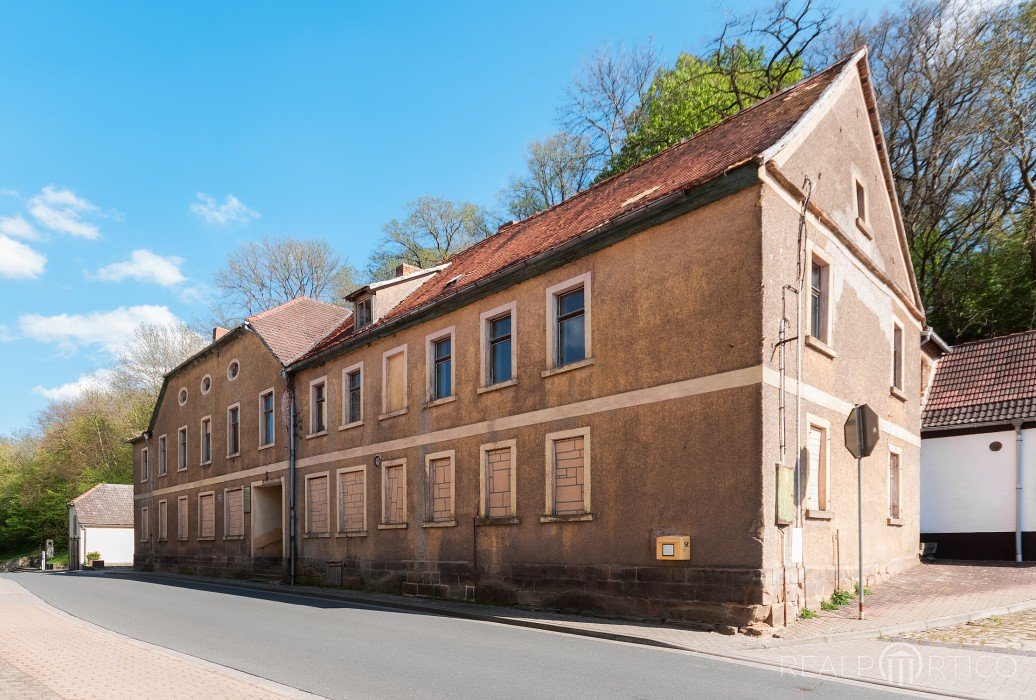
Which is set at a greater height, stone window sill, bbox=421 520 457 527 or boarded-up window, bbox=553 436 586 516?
boarded-up window, bbox=553 436 586 516

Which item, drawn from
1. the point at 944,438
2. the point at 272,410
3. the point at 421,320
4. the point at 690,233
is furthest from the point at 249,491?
the point at 944,438

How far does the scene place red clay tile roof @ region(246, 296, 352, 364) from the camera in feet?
86.1

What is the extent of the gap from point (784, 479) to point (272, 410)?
18749 mm

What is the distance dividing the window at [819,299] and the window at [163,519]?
3006 centimetres

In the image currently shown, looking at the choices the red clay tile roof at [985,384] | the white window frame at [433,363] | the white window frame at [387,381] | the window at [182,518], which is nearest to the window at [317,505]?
the white window frame at [387,381]

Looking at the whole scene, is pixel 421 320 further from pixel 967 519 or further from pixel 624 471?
pixel 967 519

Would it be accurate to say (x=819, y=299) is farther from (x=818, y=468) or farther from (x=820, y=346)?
(x=818, y=468)

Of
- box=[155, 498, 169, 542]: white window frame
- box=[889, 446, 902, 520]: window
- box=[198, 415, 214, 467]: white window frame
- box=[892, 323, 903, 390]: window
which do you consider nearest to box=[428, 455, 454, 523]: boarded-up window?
box=[889, 446, 902, 520]: window

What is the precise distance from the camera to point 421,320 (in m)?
19.2

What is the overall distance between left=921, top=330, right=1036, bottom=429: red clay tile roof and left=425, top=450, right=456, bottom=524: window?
1246 cm

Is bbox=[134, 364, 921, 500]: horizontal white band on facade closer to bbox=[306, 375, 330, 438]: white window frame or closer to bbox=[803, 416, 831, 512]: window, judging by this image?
bbox=[803, 416, 831, 512]: window

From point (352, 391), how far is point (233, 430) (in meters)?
8.85

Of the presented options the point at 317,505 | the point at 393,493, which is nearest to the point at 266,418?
the point at 317,505

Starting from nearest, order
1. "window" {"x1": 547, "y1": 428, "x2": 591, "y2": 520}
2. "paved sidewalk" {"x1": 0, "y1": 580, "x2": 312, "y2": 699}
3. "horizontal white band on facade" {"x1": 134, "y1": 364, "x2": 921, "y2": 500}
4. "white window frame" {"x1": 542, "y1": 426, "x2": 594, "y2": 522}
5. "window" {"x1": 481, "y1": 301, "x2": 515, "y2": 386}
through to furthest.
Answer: "paved sidewalk" {"x1": 0, "y1": 580, "x2": 312, "y2": 699}, "horizontal white band on facade" {"x1": 134, "y1": 364, "x2": 921, "y2": 500}, "white window frame" {"x1": 542, "y1": 426, "x2": 594, "y2": 522}, "window" {"x1": 547, "y1": 428, "x2": 591, "y2": 520}, "window" {"x1": 481, "y1": 301, "x2": 515, "y2": 386}
